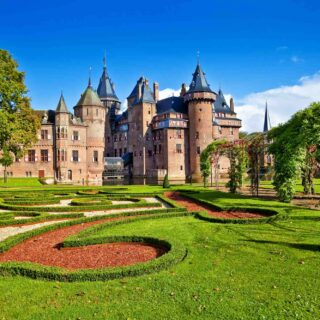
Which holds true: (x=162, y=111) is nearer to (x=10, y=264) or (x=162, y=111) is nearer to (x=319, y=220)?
(x=319, y=220)

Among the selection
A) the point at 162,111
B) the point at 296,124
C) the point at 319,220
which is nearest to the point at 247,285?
the point at 319,220

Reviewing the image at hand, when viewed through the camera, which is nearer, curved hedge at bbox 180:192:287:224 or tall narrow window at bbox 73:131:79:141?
curved hedge at bbox 180:192:287:224

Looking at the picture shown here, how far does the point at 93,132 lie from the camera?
58594mm

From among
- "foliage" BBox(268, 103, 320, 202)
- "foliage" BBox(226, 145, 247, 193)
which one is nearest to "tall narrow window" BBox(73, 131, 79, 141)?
"foliage" BBox(226, 145, 247, 193)

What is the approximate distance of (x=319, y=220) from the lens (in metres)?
13.4

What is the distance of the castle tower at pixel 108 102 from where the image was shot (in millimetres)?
74938

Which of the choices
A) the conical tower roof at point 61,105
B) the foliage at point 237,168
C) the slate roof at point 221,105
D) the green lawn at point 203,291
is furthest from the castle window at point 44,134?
the green lawn at point 203,291

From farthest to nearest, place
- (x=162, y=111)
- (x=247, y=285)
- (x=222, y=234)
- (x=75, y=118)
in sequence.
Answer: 1. (x=162, y=111)
2. (x=75, y=118)
3. (x=222, y=234)
4. (x=247, y=285)

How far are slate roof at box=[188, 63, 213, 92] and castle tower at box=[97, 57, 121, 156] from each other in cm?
2440

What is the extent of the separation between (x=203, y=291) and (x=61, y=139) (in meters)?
51.0

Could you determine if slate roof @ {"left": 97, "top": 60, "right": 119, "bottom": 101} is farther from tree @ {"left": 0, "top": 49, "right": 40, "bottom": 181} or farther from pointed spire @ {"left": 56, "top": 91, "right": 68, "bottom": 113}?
tree @ {"left": 0, "top": 49, "right": 40, "bottom": 181}

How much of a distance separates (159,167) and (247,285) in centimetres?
5383

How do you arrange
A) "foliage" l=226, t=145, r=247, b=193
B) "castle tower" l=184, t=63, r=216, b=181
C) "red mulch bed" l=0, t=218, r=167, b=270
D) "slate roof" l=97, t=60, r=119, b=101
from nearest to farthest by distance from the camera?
"red mulch bed" l=0, t=218, r=167, b=270, "foliage" l=226, t=145, r=247, b=193, "castle tower" l=184, t=63, r=216, b=181, "slate roof" l=97, t=60, r=119, b=101

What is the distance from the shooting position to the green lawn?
18.1ft
